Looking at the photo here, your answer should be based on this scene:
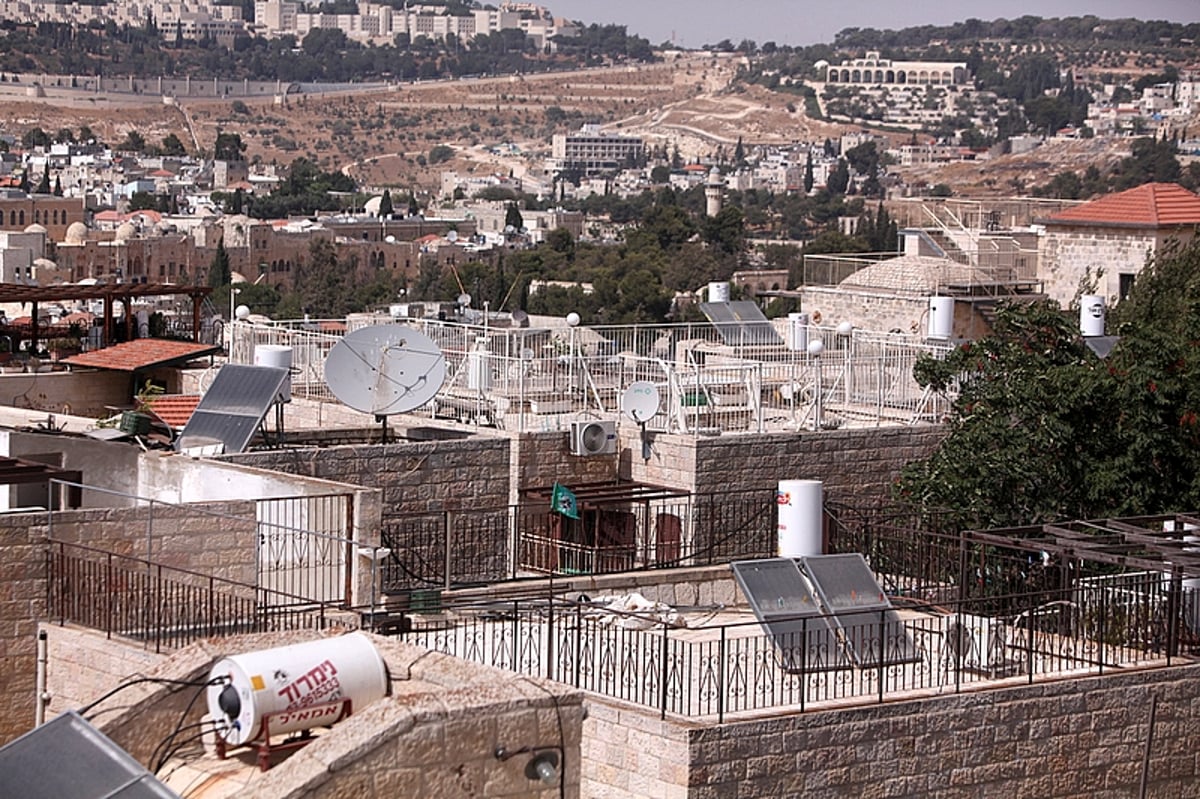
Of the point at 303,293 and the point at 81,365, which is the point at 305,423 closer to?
the point at 81,365

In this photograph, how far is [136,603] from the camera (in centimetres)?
1150

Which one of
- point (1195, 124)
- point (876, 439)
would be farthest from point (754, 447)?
point (1195, 124)

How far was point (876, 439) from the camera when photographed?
17156mm

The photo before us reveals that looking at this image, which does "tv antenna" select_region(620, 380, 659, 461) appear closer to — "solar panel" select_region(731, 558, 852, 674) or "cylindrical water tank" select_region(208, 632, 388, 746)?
"solar panel" select_region(731, 558, 852, 674)

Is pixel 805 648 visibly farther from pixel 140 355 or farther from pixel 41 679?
pixel 140 355

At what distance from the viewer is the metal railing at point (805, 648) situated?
10.9 meters

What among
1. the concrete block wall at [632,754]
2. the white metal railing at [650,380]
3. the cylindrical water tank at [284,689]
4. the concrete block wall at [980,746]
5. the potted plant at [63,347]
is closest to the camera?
the cylindrical water tank at [284,689]

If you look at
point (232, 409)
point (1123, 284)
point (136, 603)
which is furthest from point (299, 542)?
point (1123, 284)

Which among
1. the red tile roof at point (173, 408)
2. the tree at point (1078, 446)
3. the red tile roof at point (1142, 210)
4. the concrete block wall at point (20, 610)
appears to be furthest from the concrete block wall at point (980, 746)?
the red tile roof at point (1142, 210)

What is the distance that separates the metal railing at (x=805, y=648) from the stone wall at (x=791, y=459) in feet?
10.4

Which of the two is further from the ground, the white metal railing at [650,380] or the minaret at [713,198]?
the white metal railing at [650,380]

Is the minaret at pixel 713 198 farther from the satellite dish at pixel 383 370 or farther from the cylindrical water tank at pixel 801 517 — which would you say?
the cylindrical water tank at pixel 801 517

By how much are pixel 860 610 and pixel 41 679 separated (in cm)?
436

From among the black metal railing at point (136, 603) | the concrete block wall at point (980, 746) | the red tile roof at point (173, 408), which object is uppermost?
the red tile roof at point (173, 408)
